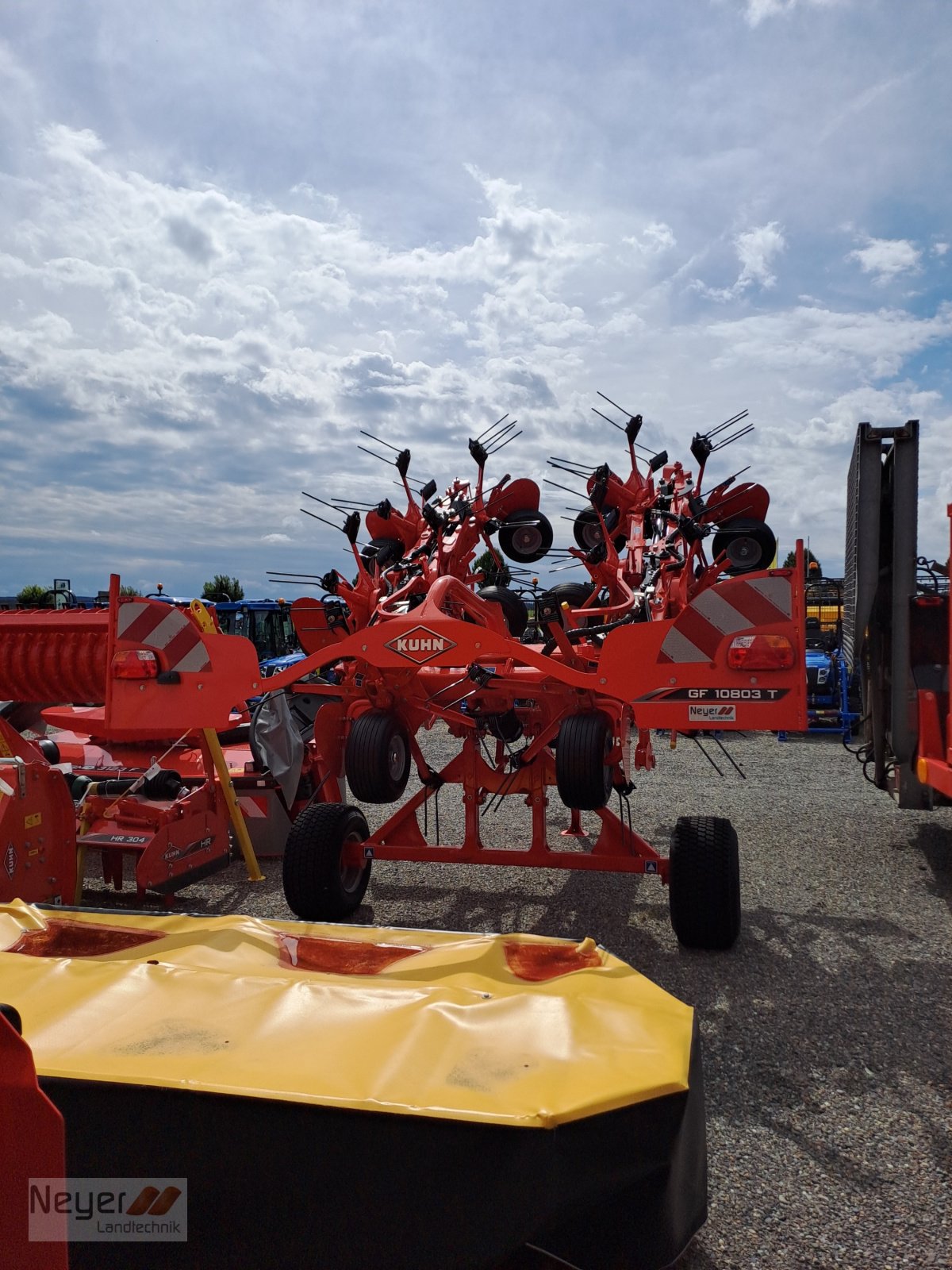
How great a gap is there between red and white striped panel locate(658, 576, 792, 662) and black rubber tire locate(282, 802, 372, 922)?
220 centimetres

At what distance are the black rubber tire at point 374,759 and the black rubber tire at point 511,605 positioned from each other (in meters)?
1.48

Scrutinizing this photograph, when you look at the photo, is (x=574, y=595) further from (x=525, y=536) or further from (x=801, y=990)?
(x=801, y=990)

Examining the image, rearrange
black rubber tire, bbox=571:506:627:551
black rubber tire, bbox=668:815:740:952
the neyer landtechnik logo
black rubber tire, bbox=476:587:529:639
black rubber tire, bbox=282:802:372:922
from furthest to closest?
black rubber tire, bbox=571:506:627:551
black rubber tire, bbox=476:587:529:639
black rubber tire, bbox=282:802:372:922
black rubber tire, bbox=668:815:740:952
the neyer landtechnik logo

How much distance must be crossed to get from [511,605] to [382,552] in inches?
39.2

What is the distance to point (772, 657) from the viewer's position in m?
3.59

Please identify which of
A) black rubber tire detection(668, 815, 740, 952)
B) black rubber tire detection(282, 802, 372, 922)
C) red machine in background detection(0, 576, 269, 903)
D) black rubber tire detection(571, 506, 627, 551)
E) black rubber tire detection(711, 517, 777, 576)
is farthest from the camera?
black rubber tire detection(571, 506, 627, 551)

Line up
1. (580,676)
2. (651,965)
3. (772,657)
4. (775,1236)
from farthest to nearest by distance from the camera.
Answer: (651,965)
(580,676)
(772,657)
(775,1236)

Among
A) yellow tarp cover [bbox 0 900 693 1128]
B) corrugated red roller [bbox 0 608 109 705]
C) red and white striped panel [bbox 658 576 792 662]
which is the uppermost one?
red and white striped panel [bbox 658 576 792 662]

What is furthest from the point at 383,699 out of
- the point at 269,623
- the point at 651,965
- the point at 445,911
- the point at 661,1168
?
the point at 269,623

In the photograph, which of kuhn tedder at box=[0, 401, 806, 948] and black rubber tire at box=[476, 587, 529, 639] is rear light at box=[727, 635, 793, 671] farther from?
black rubber tire at box=[476, 587, 529, 639]

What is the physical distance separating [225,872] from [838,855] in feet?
14.3

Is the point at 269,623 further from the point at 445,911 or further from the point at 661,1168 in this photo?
the point at 661,1168

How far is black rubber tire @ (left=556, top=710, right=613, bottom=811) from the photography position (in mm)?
4164

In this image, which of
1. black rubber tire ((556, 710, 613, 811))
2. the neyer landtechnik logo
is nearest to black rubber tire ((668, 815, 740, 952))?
black rubber tire ((556, 710, 613, 811))
